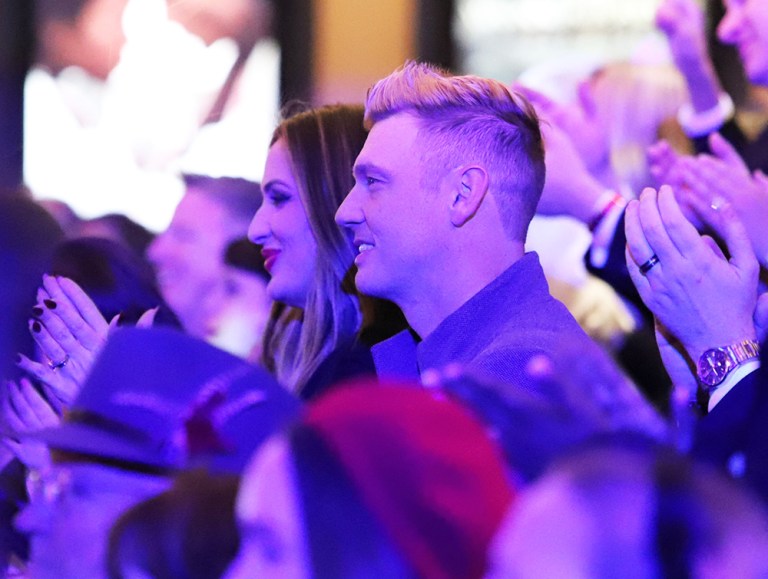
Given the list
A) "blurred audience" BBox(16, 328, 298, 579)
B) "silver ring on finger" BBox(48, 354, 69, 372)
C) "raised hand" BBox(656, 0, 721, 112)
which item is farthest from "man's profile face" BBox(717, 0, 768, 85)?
"blurred audience" BBox(16, 328, 298, 579)

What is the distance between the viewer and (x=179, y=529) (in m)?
1.20

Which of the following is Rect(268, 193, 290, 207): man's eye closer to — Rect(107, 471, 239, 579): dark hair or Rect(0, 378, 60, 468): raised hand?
Rect(0, 378, 60, 468): raised hand

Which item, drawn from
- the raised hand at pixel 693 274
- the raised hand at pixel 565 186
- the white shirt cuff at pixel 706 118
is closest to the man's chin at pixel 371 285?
the raised hand at pixel 693 274

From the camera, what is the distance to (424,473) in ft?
3.29

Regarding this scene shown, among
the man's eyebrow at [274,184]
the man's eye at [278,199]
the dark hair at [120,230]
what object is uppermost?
the man's eyebrow at [274,184]

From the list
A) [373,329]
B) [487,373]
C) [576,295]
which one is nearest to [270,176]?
[373,329]

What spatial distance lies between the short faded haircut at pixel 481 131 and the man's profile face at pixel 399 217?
0.03 metres

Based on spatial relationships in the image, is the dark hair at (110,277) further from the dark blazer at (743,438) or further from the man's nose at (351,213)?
the dark blazer at (743,438)

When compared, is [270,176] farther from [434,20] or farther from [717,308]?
[434,20]

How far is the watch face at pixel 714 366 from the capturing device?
1.68 m

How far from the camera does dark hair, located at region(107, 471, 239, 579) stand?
3.91ft

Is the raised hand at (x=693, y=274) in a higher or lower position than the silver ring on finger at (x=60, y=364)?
higher

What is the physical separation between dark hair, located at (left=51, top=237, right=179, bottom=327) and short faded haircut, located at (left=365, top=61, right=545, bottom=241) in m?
0.85

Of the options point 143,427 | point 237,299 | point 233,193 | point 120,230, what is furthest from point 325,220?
point 120,230
